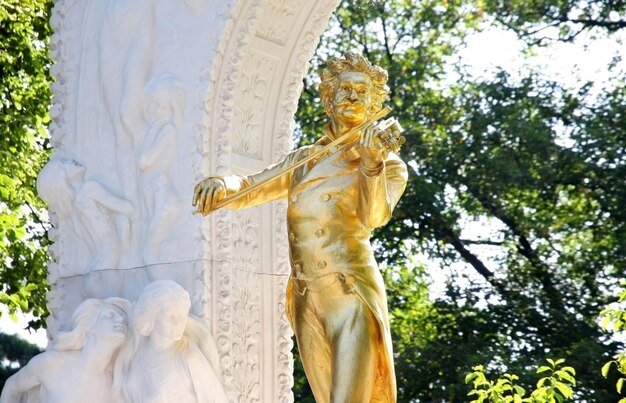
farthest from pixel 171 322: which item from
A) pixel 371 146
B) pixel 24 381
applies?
pixel 371 146

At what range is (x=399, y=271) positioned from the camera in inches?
626

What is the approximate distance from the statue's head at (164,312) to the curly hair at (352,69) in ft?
5.21

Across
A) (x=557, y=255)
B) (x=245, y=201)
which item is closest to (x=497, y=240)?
(x=557, y=255)

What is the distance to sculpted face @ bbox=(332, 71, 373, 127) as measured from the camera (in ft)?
21.7

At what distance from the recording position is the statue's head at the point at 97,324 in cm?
809

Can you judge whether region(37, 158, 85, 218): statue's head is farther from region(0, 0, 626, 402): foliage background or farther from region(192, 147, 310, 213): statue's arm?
region(0, 0, 626, 402): foliage background

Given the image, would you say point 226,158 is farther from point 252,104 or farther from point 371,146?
point 371,146

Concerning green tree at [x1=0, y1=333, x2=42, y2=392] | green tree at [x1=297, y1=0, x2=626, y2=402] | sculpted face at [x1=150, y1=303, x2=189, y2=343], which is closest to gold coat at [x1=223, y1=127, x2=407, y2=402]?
sculpted face at [x1=150, y1=303, x2=189, y2=343]

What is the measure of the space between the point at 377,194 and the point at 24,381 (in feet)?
8.99

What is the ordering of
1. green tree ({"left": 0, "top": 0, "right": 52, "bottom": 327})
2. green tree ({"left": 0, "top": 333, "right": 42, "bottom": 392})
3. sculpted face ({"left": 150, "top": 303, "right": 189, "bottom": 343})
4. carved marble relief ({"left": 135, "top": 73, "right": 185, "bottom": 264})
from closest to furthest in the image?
sculpted face ({"left": 150, "top": 303, "right": 189, "bottom": 343}) < carved marble relief ({"left": 135, "top": 73, "right": 185, "bottom": 264}) < green tree ({"left": 0, "top": 0, "right": 52, "bottom": 327}) < green tree ({"left": 0, "top": 333, "right": 42, "bottom": 392})

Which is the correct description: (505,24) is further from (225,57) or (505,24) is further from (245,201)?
(245,201)

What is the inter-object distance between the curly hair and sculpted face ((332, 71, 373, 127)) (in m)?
0.02

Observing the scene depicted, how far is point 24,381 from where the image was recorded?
8.22 m

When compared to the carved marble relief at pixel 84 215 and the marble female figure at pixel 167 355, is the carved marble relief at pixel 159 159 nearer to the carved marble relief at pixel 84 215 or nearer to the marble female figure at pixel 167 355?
the carved marble relief at pixel 84 215
